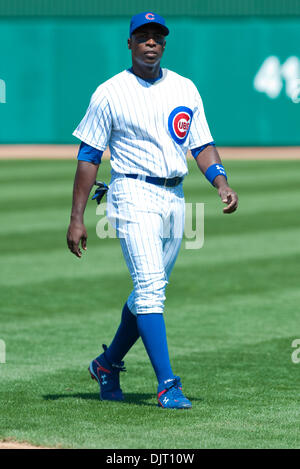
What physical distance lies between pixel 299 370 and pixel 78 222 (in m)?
1.88

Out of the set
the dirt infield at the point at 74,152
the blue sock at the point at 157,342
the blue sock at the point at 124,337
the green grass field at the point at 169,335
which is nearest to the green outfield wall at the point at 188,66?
the dirt infield at the point at 74,152

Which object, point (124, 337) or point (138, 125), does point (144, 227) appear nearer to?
point (138, 125)

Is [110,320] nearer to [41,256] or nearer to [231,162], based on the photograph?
[41,256]


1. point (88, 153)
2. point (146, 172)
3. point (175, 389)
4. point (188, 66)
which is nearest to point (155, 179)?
point (146, 172)

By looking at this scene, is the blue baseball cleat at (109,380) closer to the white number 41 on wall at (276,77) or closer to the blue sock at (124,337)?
the blue sock at (124,337)

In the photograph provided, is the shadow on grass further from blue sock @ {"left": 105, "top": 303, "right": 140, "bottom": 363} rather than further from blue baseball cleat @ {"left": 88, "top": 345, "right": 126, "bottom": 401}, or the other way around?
blue sock @ {"left": 105, "top": 303, "right": 140, "bottom": 363}

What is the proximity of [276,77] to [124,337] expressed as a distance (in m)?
24.7

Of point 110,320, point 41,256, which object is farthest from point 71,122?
point 110,320

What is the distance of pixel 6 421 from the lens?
4566mm

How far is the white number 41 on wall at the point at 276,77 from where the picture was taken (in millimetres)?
28766

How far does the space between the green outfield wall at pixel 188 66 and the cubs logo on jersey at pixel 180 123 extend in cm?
2408

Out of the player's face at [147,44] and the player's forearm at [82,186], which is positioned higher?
the player's face at [147,44]

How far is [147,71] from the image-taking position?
4.95 meters
